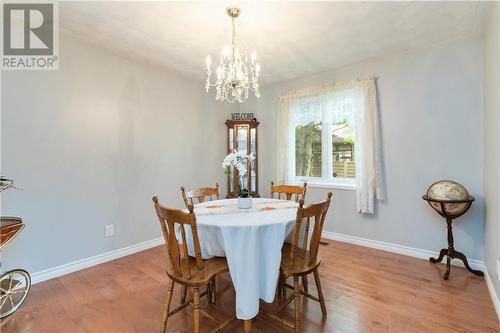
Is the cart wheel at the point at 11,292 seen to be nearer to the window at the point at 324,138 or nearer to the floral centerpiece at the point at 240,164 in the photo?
the floral centerpiece at the point at 240,164

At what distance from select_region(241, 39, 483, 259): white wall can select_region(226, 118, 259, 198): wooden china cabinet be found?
4.75 feet

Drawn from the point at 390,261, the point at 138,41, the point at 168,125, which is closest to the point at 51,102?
the point at 138,41

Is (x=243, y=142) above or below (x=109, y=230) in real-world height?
above

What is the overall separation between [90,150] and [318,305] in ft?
9.11

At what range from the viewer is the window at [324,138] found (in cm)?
349

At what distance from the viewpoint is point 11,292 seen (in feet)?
6.17

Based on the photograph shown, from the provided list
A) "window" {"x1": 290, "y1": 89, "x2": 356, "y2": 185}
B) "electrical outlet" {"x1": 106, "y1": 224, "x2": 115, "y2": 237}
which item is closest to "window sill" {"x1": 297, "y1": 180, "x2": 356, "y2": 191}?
"window" {"x1": 290, "y1": 89, "x2": 356, "y2": 185}

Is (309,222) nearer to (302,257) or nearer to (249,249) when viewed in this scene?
(302,257)

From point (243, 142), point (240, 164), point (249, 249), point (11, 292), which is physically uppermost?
point (243, 142)

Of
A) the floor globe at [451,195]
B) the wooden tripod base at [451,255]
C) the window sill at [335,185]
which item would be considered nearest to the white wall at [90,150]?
the window sill at [335,185]

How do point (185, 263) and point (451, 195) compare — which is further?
point (451, 195)

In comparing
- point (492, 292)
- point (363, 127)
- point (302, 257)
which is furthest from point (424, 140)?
point (302, 257)

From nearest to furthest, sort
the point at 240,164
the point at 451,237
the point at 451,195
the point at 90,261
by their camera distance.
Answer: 1. the point at 240,164
2. the point at 451,195
3. the point at 451,237
4. the point at 90,261

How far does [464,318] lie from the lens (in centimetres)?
177
